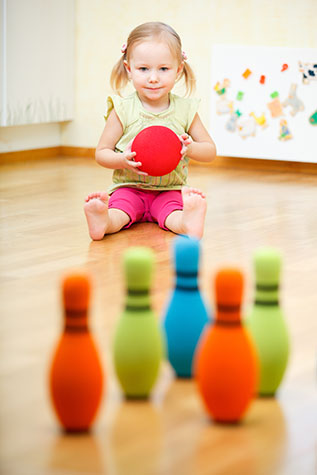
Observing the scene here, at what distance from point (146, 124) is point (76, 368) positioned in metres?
1.47

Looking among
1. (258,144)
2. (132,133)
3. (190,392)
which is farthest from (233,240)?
(258,144)

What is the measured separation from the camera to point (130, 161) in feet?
7.51

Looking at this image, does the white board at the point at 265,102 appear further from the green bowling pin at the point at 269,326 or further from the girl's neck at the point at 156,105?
the green bowling pin at the point at 269,326

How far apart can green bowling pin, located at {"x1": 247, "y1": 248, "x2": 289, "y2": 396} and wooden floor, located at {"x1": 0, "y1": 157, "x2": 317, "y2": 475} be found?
3 cm

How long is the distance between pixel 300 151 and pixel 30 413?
2.71 meters

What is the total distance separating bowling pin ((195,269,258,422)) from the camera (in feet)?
3.45

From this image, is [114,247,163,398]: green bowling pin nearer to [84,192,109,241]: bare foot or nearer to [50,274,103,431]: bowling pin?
[50,274,103,431]: bowling pin

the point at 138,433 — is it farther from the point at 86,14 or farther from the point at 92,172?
the point at 86,14

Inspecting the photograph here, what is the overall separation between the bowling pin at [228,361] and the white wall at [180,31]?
2740mm

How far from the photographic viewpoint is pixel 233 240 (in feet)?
7.43

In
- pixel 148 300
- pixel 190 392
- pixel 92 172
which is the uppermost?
pixel 148 300

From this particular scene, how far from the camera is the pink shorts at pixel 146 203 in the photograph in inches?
94.0

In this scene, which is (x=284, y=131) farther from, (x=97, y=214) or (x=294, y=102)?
(x=97, y=214)

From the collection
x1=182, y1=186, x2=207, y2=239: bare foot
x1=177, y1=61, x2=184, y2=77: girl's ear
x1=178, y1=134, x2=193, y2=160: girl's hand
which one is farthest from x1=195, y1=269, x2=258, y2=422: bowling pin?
x1=177, y1=61, x2=184, y2=77: girl's ear
